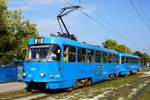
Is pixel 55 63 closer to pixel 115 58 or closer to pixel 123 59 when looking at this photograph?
pixel 115 58

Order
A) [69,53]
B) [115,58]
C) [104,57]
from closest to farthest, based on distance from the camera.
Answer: [69,53] < [104,57] < [115,58]

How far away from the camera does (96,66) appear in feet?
88.3

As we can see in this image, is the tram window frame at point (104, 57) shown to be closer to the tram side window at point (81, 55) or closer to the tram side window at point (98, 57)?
the tram side window at point (98, 57)

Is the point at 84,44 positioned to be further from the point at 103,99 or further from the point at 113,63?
the point at 113,63

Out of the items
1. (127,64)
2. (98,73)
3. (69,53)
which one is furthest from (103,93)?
(127,64)

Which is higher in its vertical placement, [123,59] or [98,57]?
[123,59]

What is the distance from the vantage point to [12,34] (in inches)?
1845

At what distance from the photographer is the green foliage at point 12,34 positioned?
4353 centimetres

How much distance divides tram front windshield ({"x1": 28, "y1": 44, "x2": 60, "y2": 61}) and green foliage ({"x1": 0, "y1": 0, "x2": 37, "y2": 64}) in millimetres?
23427

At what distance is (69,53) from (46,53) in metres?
1.78

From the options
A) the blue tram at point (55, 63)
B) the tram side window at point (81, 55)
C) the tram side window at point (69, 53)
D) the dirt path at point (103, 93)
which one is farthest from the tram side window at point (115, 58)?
the tram side window at point (69, 53)

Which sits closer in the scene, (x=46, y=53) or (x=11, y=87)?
(x=46, y=53)

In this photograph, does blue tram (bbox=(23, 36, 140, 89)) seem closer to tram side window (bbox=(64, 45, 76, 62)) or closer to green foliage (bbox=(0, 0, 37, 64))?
tram side window (bbox=(64, 45, 76, 62))

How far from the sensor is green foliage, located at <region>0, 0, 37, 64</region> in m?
43.5
